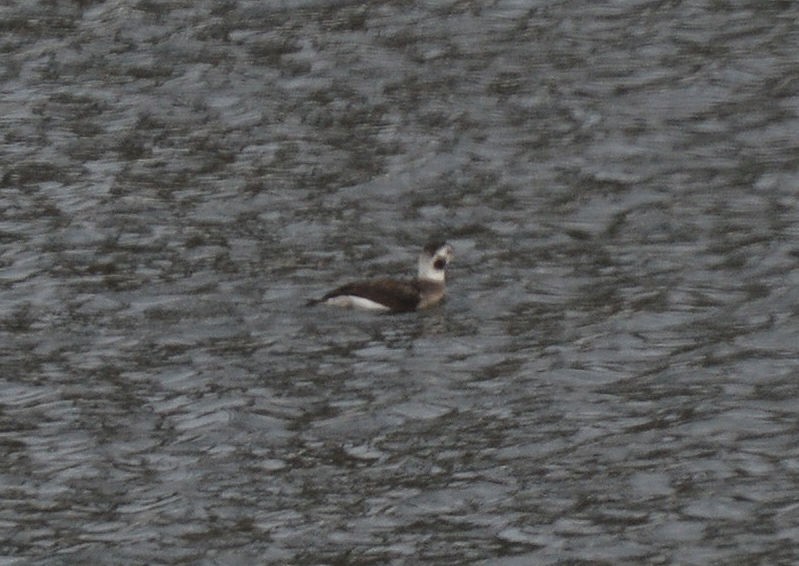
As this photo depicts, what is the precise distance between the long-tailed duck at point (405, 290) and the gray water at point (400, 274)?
16 centimetres

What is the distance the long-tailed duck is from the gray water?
160mm

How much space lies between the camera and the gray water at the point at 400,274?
1383 cm

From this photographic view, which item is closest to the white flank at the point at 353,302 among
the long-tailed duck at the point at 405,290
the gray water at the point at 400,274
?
the long-tailed duck at the point at 405,290

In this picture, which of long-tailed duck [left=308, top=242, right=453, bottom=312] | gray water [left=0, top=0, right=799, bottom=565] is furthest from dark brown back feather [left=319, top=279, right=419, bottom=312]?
gray water [left=0, top=0, right=799, bottom=565]

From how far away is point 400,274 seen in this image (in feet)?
62.3

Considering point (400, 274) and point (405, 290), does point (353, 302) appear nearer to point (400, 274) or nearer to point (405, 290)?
point (405, 290)

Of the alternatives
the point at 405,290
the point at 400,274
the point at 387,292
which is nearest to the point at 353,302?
the point at 387,292

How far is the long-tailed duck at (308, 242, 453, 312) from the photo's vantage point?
1762 cm

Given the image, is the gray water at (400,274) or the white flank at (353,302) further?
the white flank at (353,302)

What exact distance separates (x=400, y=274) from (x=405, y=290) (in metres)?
1.06

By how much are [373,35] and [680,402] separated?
412 inches

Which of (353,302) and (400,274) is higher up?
(353,302)

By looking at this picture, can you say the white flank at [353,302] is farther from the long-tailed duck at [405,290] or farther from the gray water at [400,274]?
the gray water at [400,274]

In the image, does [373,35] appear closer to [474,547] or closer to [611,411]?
[611,411]
